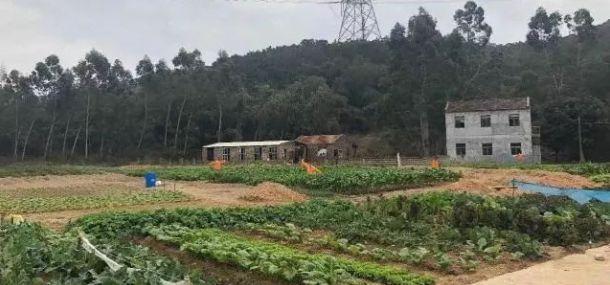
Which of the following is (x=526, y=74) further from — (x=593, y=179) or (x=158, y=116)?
(x=158, y=116)

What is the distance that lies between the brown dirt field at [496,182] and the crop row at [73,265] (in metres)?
14.2

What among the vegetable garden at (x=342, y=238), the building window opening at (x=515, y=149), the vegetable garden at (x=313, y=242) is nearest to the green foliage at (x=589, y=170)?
the building window opening at (x=515, y=149)

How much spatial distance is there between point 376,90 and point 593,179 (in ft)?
158

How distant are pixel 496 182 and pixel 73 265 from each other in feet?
69.5

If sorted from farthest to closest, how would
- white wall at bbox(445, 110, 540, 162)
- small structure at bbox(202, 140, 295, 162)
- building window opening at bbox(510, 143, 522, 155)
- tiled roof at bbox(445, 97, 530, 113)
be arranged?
small structure at bbox(202, 140, 295, 162) → tiled roof at bbox(445, 97, 530, 113) → building window opening at bbox(510, 143, 522, 155) → white wall at bbox(445, 110, 540, 162)

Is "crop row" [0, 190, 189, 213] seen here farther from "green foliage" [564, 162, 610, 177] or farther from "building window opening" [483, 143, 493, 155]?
"building window opening" [483, 143, 493, 155]

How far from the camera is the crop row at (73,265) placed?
759 cm

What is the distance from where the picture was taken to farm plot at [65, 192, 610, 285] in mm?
9773

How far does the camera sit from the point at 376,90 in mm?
77125

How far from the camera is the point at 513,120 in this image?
162 ft

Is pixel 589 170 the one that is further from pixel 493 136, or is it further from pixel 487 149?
pixel 487 149

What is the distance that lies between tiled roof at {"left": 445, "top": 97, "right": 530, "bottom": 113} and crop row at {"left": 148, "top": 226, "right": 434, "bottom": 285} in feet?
137

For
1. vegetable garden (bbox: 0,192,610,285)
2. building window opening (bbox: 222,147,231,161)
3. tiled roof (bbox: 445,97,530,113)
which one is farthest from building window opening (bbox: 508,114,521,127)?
vegetable garden (bbox: 0,192,610,285)

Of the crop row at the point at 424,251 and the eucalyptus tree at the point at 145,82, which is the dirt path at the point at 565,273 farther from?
the eucalyptus tree at the point at 145,82
